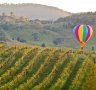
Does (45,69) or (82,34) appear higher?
(82,34)

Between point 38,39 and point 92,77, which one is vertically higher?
point 92,77

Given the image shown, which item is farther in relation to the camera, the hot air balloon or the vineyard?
the hot air balloon

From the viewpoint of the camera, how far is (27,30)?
14762 centimetres

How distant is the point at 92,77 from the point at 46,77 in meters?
10.2

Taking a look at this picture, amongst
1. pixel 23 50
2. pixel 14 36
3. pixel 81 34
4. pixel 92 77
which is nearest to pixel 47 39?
pixel 14 36

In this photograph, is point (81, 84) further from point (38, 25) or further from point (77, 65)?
point (38, 25)

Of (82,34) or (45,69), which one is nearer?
(45,69)

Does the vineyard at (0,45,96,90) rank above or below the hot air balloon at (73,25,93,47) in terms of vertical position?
below

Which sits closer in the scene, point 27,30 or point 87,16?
point 27,30

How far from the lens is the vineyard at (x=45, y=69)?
133ft

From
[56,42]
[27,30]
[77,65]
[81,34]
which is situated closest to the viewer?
[77,65]

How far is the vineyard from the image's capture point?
40469 mm

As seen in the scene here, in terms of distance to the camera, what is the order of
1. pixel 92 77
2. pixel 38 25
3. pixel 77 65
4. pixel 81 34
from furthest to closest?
pixel 38 25 < pixel 81 34 < pixel 77 65 < pixel 92 77

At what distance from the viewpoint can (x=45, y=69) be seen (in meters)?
48.1
